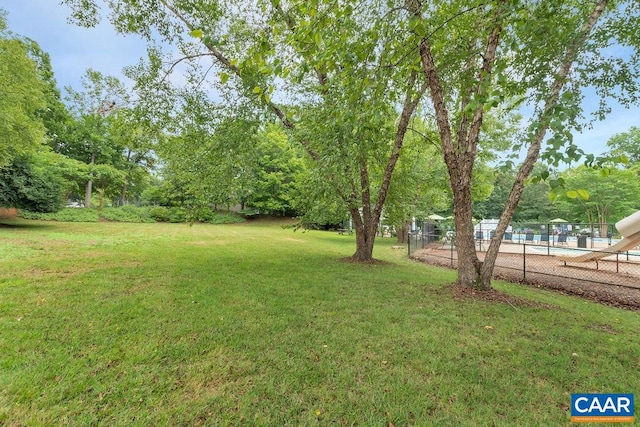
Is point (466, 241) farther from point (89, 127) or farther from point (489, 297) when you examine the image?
point (89, 127)

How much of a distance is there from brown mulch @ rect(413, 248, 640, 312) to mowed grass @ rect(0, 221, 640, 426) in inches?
22.2

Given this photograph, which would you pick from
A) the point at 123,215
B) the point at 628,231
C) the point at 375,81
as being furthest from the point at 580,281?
the point at 123,215

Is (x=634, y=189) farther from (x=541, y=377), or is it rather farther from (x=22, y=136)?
(x=22, y=136)

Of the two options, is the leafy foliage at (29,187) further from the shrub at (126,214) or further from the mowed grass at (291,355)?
the mowed grass at (291,355)

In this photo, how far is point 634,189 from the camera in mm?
26406

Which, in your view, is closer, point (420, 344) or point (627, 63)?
point (420, 344)

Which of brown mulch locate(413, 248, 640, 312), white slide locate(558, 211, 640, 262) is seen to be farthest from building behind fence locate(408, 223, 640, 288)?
white slide locate(558, 211, 640, 262)

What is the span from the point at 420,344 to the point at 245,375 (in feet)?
6.00

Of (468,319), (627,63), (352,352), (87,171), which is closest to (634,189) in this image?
(627,63)

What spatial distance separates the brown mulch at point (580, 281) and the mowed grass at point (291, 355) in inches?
22.2

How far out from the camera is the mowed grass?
6.56ft

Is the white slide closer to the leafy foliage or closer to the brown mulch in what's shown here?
the brown mulch

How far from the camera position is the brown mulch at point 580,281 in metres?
5.14

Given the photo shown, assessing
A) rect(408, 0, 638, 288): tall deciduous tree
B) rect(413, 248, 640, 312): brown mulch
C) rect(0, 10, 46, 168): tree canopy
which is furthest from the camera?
rect(0, 10, 46, 168): tree canopy
